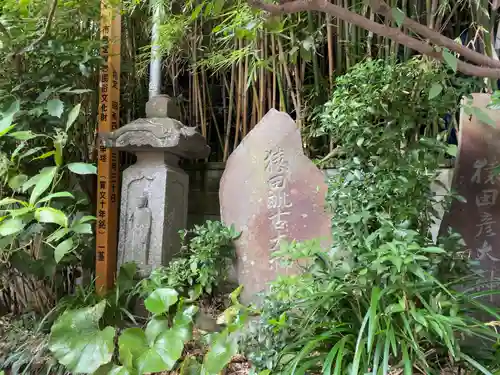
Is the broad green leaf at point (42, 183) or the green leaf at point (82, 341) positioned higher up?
the broad green leaf at point (42, 183)

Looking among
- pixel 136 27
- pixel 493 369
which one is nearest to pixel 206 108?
pixel 136 27

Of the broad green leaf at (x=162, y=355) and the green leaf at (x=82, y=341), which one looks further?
the green leaf at (x=82, y=341)

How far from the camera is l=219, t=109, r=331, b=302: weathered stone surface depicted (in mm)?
2100

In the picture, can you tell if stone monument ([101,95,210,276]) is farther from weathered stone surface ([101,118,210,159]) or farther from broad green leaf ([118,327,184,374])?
broad green leaf ([118,327,184,374])

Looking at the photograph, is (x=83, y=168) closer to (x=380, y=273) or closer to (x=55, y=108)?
(x=55, y=108)

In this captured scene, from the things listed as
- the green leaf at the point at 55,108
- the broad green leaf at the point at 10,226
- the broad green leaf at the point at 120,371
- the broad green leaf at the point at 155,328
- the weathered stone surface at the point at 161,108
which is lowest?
the broad green leaf at the point at 120,371

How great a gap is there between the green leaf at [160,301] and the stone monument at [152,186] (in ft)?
1.62

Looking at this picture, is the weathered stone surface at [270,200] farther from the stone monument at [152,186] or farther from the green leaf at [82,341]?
the green leaf at [82,341]

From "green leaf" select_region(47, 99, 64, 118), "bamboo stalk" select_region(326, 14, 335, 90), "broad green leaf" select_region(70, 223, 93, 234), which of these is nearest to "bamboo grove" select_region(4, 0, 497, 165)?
"bamboo stalk" select_region(326, 14, 335, 90)

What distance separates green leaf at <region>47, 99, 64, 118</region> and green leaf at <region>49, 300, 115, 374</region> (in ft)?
3.08

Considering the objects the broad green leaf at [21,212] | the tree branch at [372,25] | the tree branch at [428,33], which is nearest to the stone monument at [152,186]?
the broad green leaf at [21,212]

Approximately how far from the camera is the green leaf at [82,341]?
1593mm

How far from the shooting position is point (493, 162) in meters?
1.79

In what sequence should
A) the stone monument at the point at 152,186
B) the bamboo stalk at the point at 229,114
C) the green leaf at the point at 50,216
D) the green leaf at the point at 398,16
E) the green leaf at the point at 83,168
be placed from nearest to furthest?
the green leaf at the point at 398,16
the green leaf at the point at 50,216
the green leaf at the point at 83,168
the stone monument at the point at 152,186
the bamboo stalk at the point at 229,114
